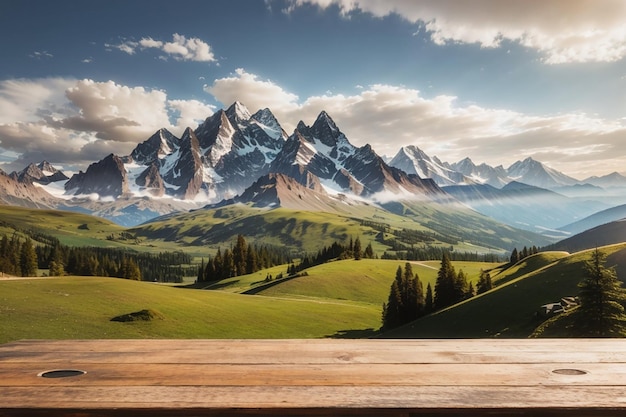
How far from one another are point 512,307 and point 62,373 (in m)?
50.0

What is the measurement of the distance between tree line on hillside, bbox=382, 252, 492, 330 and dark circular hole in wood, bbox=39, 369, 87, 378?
72.6 m

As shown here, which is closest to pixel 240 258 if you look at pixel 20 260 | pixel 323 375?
pixel 20 260

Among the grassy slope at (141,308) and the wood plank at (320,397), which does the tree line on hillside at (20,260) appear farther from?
the wood plank at (320,397)

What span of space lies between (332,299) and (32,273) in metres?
88.5

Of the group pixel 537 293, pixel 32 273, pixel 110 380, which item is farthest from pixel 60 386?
→ pixel 32 273

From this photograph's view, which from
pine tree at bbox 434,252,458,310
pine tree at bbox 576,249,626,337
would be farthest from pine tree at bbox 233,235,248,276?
pine tree at bbox 576,249,626,337

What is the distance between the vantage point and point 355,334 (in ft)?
215

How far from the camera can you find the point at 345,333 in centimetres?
6506

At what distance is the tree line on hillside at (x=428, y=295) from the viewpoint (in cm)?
7012

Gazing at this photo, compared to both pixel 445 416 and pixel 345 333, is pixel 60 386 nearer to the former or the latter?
pixel 445 416

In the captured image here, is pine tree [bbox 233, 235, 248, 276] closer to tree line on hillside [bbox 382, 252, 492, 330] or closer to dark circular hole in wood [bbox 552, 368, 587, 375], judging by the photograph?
tree line on hillside [bbox 382, 252, 492, 330]

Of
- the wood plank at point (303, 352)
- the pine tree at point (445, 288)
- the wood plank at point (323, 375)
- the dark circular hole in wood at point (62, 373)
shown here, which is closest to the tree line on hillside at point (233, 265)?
the pine tree at point (445, 288)

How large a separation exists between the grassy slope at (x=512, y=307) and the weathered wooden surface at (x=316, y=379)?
37.7 metres

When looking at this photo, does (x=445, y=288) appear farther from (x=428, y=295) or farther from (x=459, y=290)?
(x=428, y=295)
